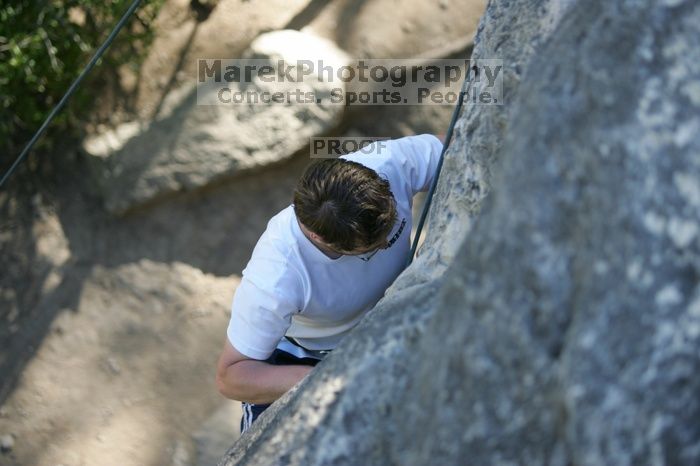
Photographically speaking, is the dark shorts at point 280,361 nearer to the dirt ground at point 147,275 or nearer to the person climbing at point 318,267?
the person climbing at point 318,267

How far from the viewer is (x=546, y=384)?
32.2 inches

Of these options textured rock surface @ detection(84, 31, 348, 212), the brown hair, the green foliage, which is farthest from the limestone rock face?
the green foliage

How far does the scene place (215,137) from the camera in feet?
9.15

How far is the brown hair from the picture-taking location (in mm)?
1413

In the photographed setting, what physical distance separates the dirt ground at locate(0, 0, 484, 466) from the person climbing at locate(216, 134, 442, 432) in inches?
46.3

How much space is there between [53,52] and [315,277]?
147cm

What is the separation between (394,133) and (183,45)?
814 mm

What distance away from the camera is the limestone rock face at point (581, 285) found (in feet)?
2.48

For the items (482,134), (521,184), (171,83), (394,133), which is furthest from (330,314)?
(171,83)

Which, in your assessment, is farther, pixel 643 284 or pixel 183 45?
pixel 183 45

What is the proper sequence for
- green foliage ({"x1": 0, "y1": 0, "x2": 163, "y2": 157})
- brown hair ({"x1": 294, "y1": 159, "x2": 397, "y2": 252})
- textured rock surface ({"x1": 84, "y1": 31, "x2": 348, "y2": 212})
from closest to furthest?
brown hair ({"x1": 294, "y1": 159, "x2": 397, "y2": 252}), green foliage ({"x1": 0, "y1": 0, "x2": 163, "y2": 157}), textured rock surface ({"x1": 84, "y1": 31, "x2": 348, "y2": 212})

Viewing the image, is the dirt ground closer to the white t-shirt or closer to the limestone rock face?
the white t-shirt

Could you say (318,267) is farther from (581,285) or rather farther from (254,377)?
(581,285)

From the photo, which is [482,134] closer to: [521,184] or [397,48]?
[521,184]
